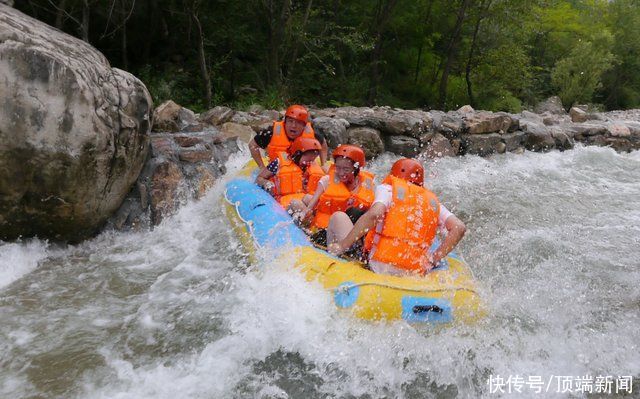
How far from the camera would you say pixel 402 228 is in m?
3.67

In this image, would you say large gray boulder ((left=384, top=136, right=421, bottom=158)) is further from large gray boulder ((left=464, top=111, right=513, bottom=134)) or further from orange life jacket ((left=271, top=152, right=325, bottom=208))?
orange life jacket ((left=271, top=152, right=325, bottom=208))

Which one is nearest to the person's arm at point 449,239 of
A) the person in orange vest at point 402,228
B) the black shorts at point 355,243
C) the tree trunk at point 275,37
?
the person in orange vest at point 402,228

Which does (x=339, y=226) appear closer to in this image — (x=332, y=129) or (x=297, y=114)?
(x=297, y=114)

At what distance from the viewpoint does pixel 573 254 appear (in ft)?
18.3

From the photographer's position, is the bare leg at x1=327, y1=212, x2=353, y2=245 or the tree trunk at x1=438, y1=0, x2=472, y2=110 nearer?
the bare leg at x1=327, y1=212, x2=353, y2=245

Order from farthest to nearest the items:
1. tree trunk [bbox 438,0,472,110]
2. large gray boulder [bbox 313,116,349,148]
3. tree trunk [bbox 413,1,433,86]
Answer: tree trunk [bbox 413,1,433,86]
tree trunk [bbox 438,0,472,110]
large gray boulder [bbox 313,116,349,148]

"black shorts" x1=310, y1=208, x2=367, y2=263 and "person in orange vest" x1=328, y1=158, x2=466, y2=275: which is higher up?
"person in orange vest" x1=328, y1=158, x2=466, y2=275

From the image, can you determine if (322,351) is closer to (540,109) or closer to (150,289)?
(150,289)

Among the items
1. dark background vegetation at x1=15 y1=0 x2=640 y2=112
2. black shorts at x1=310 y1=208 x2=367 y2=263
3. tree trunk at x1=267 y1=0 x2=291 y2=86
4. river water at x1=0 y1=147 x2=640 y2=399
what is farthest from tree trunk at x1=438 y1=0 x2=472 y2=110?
black shorts at x1=310 y1=208 x2=367 y2=263

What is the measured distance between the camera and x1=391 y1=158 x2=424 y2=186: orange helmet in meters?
3.88

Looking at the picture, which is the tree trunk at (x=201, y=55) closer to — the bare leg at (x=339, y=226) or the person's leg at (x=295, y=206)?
the person's leg at (x=295, y=206)

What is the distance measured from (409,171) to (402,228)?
1.60 feet

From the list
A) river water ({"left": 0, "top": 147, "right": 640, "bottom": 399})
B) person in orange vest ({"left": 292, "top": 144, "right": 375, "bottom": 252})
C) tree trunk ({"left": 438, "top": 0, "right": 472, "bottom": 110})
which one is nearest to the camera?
river water ({"left": 0, "top": 147, "right": 640, "bottom": 399})

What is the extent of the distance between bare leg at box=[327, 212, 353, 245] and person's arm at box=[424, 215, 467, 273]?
0.69m
